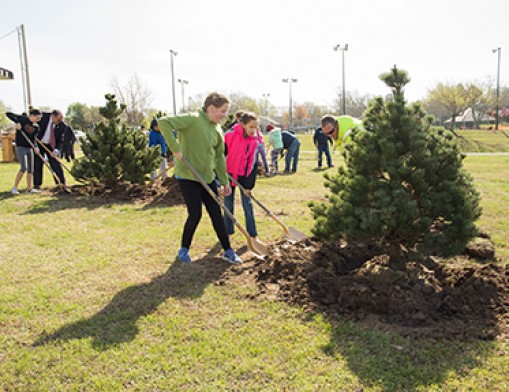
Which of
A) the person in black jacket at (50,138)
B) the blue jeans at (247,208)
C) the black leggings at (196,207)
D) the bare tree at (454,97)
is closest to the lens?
the black leggings at (196,207)

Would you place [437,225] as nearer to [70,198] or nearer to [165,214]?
[165,214]

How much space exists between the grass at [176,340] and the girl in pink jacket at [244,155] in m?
0.78

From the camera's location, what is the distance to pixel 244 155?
18.1 feet

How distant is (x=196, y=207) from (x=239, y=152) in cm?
111

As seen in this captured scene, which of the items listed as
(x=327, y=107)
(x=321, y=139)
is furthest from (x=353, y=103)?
(x=321, y=139)

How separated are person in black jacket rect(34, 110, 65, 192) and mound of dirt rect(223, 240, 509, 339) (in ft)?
23.8

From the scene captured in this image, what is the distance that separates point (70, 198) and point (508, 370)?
8782 millimetres

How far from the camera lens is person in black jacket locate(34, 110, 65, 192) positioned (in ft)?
32.1

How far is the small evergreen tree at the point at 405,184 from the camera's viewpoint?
11.9ft

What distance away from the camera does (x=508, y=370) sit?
269cm

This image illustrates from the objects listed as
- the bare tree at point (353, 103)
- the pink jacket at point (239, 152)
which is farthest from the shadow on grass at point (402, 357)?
the bare tree at point (353, 103)

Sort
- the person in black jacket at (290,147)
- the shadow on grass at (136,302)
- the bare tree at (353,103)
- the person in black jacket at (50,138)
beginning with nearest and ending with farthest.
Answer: the shadow on grass at (136,302) → the person in black jacket at (50,138) → the person in black jacket at (290,147) → the bare tree at (353,103)

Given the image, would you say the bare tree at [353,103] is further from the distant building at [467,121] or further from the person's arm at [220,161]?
the person's arm at [220,161]

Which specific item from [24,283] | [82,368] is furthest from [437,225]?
[24,283]
